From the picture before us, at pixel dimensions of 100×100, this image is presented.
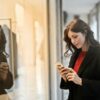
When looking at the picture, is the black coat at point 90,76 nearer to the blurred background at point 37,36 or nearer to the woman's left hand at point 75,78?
the woman's left hand at point 75,78

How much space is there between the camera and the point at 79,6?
1.99 m

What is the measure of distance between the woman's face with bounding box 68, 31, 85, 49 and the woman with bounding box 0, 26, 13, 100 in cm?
67

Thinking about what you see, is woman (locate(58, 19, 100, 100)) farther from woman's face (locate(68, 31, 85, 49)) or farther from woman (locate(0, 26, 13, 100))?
woman (locate(0, 26, 13, 100))

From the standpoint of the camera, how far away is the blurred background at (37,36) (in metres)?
1.98

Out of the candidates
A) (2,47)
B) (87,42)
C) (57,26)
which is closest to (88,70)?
(87,42)

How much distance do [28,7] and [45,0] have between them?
0.16 metres

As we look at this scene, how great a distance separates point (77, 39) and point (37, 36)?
0.57 m

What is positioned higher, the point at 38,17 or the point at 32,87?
the point at 38,17

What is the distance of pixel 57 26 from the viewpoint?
2031 mm

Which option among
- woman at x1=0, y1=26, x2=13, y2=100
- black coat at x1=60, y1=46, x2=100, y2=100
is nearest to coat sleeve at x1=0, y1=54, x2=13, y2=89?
woman at x1=0, y1=26, x2=13, y2=100

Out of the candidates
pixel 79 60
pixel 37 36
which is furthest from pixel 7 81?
pixel 79 60

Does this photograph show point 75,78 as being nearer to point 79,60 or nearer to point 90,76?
point 90,76

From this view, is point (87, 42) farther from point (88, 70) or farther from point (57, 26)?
point (57, 26)

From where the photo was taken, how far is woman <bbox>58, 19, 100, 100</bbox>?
1.39 meters
